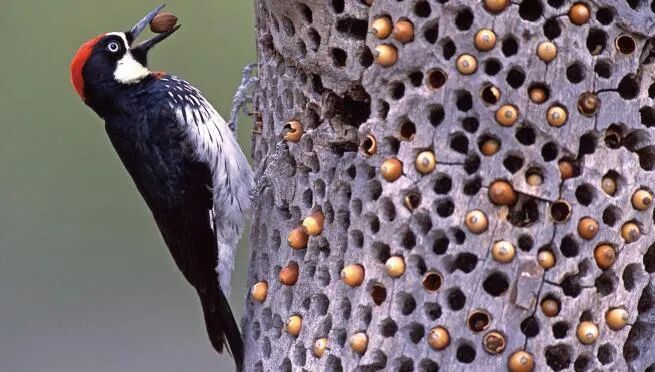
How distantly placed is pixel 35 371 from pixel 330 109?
4.05 meters

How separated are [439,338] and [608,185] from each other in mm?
609

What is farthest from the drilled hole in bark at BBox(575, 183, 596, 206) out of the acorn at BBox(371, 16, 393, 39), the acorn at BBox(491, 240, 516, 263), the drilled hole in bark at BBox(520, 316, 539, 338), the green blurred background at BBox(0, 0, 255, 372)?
the green blurred background at BBox(0, 0, 255, 372)

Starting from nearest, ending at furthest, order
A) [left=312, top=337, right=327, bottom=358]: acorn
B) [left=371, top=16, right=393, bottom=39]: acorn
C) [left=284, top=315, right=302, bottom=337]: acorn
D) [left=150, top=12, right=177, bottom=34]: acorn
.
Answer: [left=371, top=16, right=393, bottom=39]: acorn
[left=312, top=337, right=327, bottom=358]: acorn
[left=284, top=315, right=302, bottom=337]: acorn
[left=150, top=12, right=177, bottom=34]: acorn

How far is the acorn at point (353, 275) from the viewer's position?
340cm

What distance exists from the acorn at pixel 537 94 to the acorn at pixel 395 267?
1.84ft

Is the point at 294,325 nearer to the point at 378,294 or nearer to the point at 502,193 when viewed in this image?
the point at 378,294

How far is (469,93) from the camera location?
3299 mm

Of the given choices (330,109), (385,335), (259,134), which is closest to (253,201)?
(259,134)

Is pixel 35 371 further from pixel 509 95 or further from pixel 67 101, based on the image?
pixel 509 95

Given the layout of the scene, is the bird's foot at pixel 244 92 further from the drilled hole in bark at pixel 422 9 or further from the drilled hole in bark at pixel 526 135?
the drilled hole in bark at pixel 526 135

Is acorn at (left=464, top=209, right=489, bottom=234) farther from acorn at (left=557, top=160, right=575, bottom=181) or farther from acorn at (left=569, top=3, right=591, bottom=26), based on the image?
acorn at (left=569, top=3, right=591, bottom=26)

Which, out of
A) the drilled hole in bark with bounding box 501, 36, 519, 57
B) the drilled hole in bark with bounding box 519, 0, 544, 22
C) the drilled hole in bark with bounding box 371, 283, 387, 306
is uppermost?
the drilled hole in bark with bounding box 519, 0, 544, 22

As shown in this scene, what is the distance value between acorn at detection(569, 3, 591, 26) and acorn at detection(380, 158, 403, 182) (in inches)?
23.7

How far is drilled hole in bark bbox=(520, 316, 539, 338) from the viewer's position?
3232 mm
